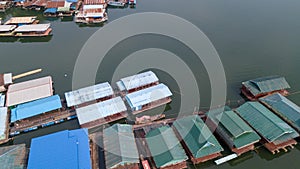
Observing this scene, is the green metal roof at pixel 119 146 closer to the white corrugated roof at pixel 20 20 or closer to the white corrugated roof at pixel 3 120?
the white corrugated roof at pixel 3 120

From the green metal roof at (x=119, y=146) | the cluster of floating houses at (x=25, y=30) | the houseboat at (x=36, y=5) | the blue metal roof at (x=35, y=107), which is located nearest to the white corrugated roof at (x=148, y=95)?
the green metal roof at (x=119, y=146)

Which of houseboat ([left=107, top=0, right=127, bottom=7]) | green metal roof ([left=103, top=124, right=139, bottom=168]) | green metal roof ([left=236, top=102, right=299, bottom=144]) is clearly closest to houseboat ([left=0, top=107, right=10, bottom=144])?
green metal roof ([left=103, top=124, right=139, bottom=168])

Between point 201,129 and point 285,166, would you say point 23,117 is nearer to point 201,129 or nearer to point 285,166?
point 201,129

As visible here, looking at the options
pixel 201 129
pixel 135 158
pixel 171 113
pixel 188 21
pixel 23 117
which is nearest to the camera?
pixel 135 158

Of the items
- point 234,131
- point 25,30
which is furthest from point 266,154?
point 25,30

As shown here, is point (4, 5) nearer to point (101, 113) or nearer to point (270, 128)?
point (101, 113)

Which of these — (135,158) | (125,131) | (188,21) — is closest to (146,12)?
(188,21)
